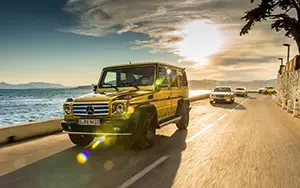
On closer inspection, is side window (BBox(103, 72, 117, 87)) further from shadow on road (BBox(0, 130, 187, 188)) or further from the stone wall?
the stone wall

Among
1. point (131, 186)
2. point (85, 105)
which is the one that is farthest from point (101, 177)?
point (85, 105)

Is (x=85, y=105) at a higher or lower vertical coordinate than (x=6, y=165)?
higher

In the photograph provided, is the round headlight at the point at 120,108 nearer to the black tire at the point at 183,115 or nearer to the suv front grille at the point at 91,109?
the suv front grille at the point at 91,109

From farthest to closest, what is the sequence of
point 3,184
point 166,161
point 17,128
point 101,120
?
point 17,128
point 101,120
point 166,161
point 3,184

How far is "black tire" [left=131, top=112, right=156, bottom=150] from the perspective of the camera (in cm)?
598

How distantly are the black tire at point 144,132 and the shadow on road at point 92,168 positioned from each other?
18 centimetres

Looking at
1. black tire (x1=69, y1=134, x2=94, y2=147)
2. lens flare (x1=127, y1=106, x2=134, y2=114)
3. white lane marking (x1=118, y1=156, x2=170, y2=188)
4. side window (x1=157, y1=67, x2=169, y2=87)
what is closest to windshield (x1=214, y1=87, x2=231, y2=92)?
side window (x1=157, y1=67, x2=169, y2=87)

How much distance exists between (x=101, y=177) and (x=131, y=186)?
0.74 meters

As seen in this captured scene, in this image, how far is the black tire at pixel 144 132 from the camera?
19.6 feet

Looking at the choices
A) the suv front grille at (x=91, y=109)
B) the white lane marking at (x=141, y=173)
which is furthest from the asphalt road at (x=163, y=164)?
the suv front grille at (x=91, y=109)

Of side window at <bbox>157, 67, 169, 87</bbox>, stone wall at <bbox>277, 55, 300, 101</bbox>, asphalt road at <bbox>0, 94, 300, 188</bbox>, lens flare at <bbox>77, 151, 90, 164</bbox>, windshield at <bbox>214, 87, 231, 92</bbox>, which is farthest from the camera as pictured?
windshield at <bbox>214, 87, 231, 92</bbox>

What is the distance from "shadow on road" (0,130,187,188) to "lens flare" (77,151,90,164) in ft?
0.17

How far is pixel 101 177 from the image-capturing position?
4434 millimetres

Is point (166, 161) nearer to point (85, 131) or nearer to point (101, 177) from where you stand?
point (101, 177)
